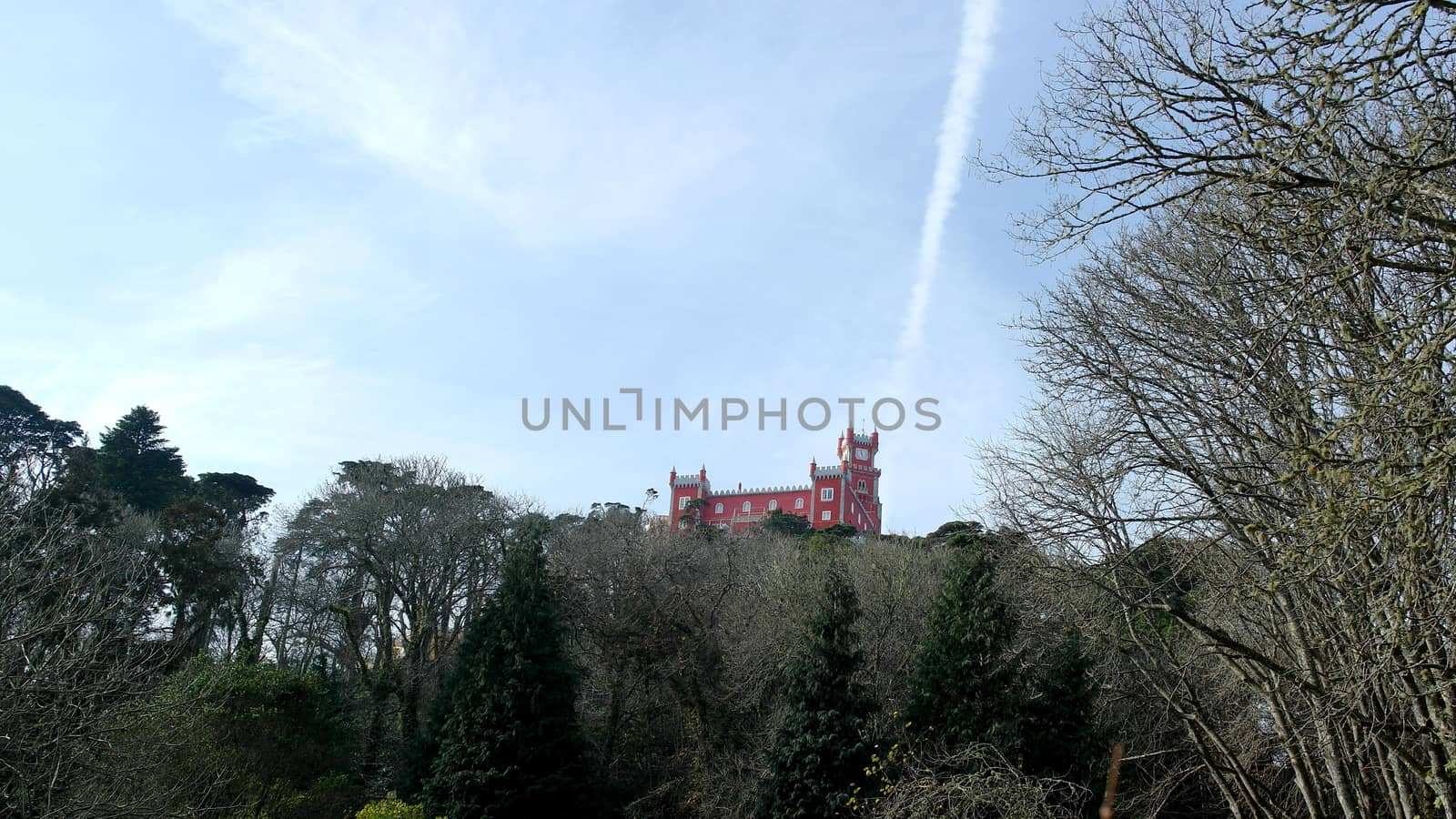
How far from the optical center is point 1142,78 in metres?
4.73

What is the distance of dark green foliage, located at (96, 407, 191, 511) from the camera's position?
85.6 ft

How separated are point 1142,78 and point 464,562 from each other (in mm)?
22752

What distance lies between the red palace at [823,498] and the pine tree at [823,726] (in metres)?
44.2

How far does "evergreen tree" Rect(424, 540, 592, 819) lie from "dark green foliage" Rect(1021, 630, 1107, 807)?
24.0ft

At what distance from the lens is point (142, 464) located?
27609 mm

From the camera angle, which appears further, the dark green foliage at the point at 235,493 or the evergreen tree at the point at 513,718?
the dark green foliage at the point at 235,493

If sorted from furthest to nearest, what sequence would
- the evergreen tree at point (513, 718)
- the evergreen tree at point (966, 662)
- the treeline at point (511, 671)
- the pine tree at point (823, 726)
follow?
1. the evergreen tree at point (513, 718)
2. the evergreen tree at point (966, 662)
3. the pine tree at point (823, 726)
4. the treeline at point (511, 671)

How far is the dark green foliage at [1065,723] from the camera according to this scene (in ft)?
47.6

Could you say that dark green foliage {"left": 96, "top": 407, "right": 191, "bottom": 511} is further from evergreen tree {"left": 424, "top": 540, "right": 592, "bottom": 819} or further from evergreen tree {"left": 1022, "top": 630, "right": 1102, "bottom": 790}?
evergreen tree {"left": 1022, "top": 630, "right": 1102, "bottom": 790}

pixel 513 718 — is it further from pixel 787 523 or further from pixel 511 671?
pixel 787 523

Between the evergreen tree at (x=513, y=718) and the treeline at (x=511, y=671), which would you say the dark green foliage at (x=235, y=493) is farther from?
the evergreen tree at (x=513, y=718)

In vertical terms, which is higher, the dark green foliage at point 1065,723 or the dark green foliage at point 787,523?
the dark green foliage at point 787,523

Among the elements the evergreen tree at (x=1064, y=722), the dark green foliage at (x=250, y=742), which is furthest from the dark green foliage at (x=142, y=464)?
the evergreen tree at (x=1064, y=722)

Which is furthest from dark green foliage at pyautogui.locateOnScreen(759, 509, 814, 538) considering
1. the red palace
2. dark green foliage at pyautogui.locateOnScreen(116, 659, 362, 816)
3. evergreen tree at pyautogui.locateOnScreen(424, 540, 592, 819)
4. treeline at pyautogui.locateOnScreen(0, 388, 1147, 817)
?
dark green foliage at pyautogui.locateOnScreen(116, 659, 362, 816)
